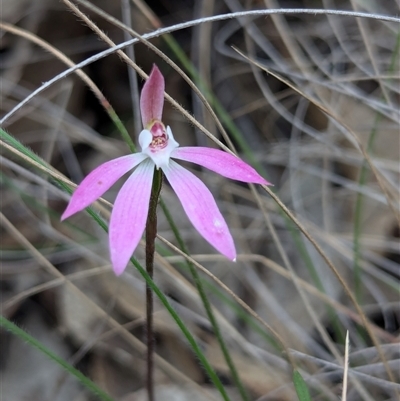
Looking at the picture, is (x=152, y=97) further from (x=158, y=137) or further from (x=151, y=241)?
(x=151, y=241)

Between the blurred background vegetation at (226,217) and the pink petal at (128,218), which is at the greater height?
the blurred background vegetation at (226,217)

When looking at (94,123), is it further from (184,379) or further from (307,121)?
(184,379)

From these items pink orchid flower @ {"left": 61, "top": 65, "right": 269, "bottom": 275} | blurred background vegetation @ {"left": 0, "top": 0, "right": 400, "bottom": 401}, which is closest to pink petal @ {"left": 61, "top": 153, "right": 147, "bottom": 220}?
pink orchid flower @ {"left": 61, "top": 65, "right": 269, "bottom": 275}

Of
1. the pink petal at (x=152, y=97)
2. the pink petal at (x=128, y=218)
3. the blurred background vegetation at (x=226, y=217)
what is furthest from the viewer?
the blurred background vegetation at (x=226, y=217)

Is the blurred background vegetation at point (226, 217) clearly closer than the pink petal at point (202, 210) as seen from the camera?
No

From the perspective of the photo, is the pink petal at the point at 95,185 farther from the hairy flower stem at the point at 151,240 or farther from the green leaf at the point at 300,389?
the green leaf at the point at 300,389

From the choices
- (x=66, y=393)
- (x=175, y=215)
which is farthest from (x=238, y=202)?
(x=66, y=393)

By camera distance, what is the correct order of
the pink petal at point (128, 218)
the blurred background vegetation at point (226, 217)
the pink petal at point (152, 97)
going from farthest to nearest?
the blurred background vegetation at point (226, 217) → the pink petal at point (152, 97) → the pink petal at point (128, 218)

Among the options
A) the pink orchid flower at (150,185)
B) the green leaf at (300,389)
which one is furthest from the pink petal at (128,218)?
the green leaf at (300,389)

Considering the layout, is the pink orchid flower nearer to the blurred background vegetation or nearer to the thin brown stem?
the thin brown stem
